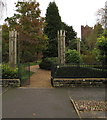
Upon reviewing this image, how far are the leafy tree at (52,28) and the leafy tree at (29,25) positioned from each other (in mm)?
4309

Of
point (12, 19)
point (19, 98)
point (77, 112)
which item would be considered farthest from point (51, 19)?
point (77, 112)

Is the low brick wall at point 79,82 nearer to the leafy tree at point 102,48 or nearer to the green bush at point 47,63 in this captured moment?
the leafy tree at point 102,48

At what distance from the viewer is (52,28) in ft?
66.8

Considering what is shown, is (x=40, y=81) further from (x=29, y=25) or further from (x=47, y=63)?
(x=47, y=63)

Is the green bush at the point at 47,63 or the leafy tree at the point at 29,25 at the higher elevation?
the leafy tree at the point at 29,25

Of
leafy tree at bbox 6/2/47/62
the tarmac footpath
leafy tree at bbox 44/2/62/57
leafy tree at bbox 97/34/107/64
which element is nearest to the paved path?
the tarmac footpath

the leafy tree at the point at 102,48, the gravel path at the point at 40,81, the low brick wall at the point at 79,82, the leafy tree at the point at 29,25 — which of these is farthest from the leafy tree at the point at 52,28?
the low brick wall at the point at 79,82

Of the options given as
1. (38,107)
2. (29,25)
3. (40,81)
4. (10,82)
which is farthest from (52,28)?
(38,107)

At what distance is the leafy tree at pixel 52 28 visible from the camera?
19.5 metres

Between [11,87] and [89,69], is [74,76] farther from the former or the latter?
[11,87]

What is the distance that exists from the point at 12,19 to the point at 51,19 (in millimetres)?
7018

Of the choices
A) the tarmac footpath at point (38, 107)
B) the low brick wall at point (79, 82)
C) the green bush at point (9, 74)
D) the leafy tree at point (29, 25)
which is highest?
the leafy tree at point (29, 25)

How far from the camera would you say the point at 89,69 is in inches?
342

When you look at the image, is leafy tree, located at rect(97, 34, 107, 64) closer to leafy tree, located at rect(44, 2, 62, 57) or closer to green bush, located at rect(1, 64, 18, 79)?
green bush, located at rect(1, 64, 18, 79)
